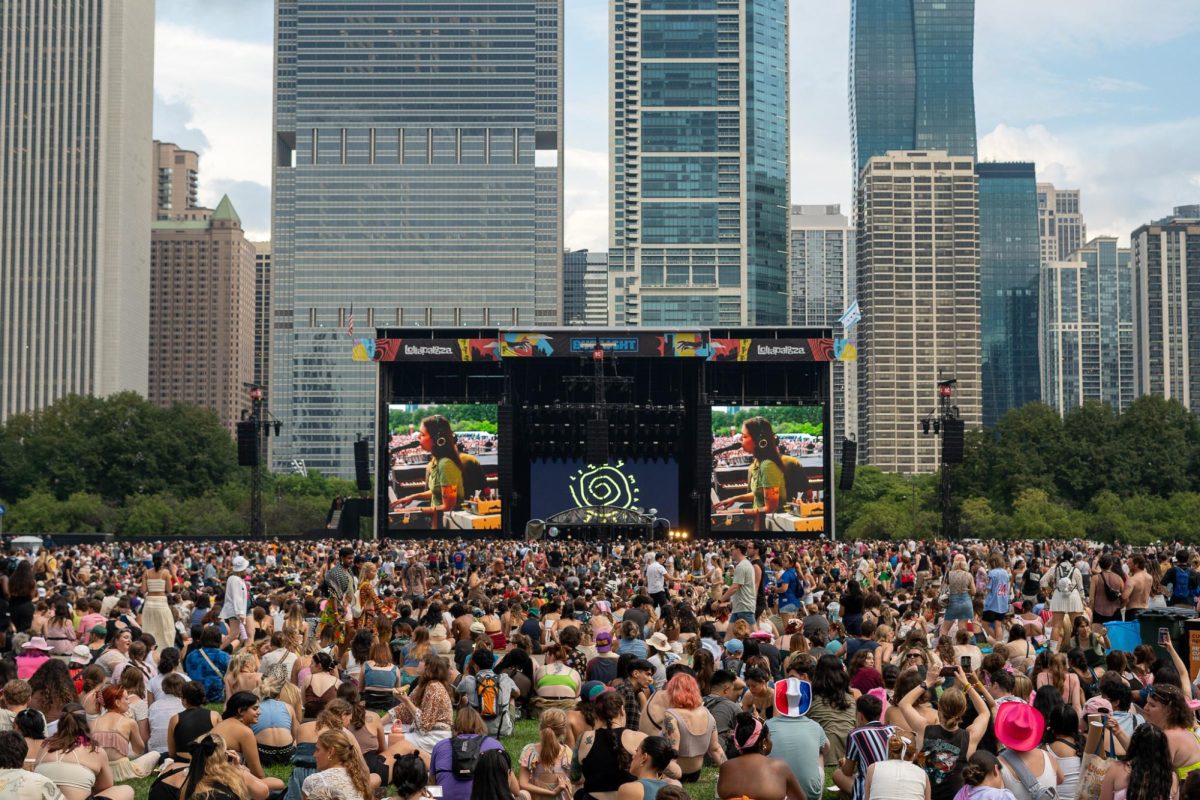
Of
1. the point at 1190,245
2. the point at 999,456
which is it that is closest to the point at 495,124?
the point at 1190,245

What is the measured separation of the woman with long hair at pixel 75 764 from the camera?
8.98 meters

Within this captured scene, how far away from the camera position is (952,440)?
45781 millimetres

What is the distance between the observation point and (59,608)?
16.3 metres

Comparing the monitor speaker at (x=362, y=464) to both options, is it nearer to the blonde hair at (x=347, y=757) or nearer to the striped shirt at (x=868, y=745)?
the striped shirt at (x=868, y=745)

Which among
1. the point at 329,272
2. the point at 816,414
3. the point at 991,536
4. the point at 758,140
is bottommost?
the point at 991,536

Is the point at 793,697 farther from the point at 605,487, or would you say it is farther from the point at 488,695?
the point at 605,487

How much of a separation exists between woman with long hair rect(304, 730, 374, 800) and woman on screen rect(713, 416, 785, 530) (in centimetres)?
4275

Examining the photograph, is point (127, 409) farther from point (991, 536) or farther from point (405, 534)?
point (991, 536)

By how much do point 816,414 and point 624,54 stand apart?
117 m

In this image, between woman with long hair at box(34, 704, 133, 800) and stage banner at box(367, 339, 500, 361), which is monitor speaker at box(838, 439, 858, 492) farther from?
woman with long hair at box(34, 704, 133, 800)

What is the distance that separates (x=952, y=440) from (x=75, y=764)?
39.3m

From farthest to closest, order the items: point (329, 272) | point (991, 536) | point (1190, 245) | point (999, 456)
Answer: point (1190, 245)
point (329, 272)
point (999, 456)
point (991, 536)

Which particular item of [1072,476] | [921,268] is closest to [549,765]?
[1072,476]

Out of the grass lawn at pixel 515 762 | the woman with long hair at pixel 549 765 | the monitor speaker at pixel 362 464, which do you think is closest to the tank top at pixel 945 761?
the grass lawn at pixel 515 762
